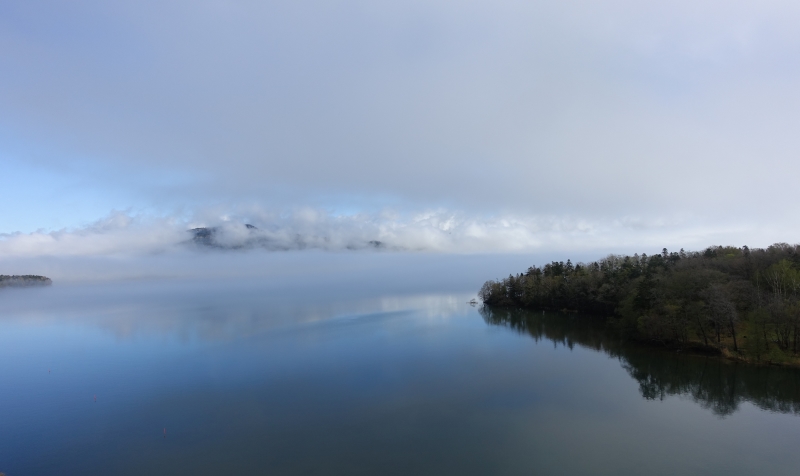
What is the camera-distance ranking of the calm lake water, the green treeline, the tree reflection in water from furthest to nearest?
the green treeline
the tree reflection in water
the calm lake water

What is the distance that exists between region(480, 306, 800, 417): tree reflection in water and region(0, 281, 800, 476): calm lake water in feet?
0.48

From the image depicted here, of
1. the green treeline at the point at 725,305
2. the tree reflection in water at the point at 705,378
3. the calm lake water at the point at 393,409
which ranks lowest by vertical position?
the calm lake water at the point at 393,409

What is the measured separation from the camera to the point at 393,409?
2172cm

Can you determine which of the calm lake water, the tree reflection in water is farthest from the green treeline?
the calm lake water

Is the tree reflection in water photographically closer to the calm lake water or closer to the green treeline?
the calm lake water

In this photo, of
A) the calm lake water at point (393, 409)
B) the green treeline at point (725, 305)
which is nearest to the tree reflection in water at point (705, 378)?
the calm lake water at point (393, 409)

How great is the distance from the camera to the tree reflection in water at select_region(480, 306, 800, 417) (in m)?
22.4

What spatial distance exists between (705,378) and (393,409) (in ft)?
71.2

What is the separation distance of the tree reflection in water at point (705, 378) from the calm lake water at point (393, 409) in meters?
0.15

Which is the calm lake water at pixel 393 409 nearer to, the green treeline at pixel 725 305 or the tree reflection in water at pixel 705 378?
the tree reflection in water at pixel 705 378

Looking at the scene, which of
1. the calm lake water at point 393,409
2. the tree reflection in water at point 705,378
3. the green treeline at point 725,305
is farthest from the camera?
the green treeline at point 725,305

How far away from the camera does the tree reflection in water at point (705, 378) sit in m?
22.4

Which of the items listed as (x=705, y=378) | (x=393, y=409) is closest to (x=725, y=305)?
(x=705, y=378)

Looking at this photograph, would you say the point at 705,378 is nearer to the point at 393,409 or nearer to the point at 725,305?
the point at 725,305
